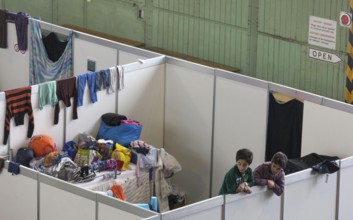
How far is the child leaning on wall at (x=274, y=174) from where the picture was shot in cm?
1155

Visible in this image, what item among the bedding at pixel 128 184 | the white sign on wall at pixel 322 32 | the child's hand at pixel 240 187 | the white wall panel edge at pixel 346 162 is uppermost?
the white sign on wall at pixel 322 32

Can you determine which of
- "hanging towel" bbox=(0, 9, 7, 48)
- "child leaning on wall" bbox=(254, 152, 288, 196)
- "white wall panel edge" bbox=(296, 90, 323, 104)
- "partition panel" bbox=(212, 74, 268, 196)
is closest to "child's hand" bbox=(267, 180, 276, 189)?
"child leaning on wall" bbox=(254, 152, 288, 196)

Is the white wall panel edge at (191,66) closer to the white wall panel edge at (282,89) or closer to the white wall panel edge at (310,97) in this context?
the white wall panel edge at (282,89)

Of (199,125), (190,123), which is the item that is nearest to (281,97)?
(199,125)

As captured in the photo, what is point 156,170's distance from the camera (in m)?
13.8

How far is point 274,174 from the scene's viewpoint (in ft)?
38.3

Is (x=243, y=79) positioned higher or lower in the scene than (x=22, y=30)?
higher

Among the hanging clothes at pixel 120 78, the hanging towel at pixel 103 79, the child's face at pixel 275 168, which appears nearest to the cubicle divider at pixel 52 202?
the child's face at pixel 275 168

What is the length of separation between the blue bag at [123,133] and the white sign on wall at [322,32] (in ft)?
9.65

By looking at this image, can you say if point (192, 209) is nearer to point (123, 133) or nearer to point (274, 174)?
point (274, 174)

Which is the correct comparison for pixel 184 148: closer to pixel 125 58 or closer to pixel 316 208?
pixel 125 58

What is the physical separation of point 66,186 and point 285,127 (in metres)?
3.35

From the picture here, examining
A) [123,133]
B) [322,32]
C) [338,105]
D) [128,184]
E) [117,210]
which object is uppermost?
[322,32]

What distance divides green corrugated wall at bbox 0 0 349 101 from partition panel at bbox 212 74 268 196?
5.62 ft
